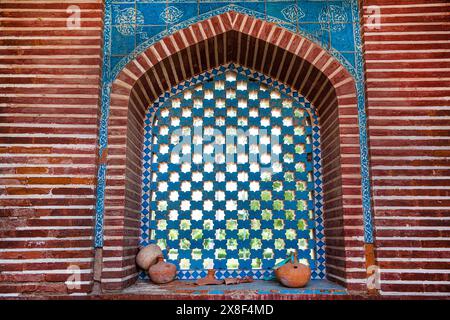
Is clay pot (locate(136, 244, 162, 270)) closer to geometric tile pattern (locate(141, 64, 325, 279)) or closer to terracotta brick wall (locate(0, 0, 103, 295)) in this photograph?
geometric tile pattern (locate(141, 64, 325, 279))

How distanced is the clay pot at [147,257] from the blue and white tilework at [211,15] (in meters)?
1.59

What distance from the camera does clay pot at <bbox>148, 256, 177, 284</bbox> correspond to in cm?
454

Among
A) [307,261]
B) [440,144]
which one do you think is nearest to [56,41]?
[307,261]

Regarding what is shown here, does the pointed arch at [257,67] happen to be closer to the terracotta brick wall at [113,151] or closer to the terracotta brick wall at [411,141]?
the terracotta brick wall at [113,151]

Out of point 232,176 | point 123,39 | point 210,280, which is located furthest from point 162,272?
point 123,39

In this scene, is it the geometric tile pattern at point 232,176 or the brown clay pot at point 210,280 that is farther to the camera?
the geometric tile pattern at point 232,176

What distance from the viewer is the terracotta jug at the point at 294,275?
4.34 m

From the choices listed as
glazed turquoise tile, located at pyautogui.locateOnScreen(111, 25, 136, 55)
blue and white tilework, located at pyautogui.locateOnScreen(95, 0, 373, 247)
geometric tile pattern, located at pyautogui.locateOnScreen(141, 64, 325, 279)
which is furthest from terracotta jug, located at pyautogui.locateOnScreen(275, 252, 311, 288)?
glazed turquoise tile, located at pyautogui.locateOnScreen(111, 25, 136, 55)

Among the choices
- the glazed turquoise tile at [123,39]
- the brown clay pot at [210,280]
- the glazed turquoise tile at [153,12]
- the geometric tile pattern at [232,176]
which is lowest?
the brown clay pot at [210,280]

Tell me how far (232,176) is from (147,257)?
1.33 meters

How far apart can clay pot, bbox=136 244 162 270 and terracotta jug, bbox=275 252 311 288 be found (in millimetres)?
1367

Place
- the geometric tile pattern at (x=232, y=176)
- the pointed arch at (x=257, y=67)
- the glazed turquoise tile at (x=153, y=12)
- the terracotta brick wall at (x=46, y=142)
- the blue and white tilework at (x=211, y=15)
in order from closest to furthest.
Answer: the terracotta brick wall at (x=46, y=142) < the pointed arch at (x=257, y=67) < the blue and white tilework at (x=211, y=15) < the glazed turquoise tile at (x=153, y=12) < the geometric tile pattern at (x=232, y=176)

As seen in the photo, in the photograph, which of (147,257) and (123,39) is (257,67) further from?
(147,257)

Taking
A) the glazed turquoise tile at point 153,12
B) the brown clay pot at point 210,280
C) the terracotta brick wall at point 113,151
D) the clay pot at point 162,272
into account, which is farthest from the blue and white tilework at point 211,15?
the brown clay pot at point 210,280
